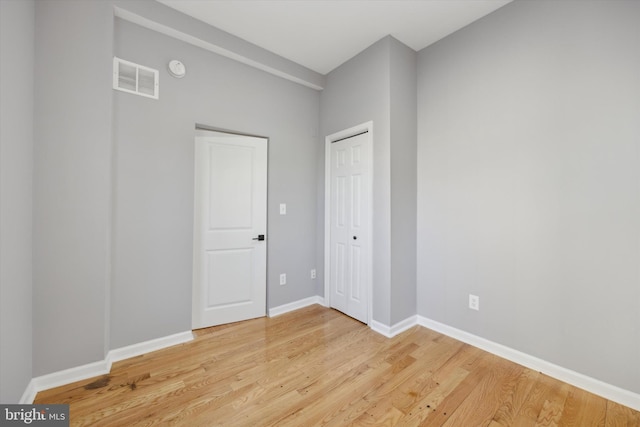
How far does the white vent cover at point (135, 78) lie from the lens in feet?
6.79

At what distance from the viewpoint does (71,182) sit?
180cm

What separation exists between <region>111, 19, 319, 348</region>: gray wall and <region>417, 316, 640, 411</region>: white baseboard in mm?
1937

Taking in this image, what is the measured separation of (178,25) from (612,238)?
3752 millimetres

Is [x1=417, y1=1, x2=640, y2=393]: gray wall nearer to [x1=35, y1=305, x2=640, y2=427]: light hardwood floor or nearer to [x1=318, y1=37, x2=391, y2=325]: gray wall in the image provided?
[x1=35, y1=305, x2=640, y2=427]: light hardwood floor

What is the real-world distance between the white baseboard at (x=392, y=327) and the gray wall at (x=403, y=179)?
4cm

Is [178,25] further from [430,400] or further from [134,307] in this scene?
[430,400]

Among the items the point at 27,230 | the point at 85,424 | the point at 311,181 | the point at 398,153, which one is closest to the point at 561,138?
the point at 398,153

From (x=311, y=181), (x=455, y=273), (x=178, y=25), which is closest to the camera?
(x=178, y=25)

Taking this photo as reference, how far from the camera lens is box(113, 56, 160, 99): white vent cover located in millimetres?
2070

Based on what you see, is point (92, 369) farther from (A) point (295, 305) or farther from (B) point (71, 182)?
(A) point (295, 305)

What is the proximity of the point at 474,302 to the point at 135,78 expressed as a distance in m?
3.62

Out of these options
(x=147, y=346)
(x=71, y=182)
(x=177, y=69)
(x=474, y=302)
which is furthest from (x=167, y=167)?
(x=474, y=302)

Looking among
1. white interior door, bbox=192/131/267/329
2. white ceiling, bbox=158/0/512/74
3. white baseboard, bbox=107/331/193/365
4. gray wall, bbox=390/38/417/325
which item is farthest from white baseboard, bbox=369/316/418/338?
white ceiling, bbox=158/0/512/74

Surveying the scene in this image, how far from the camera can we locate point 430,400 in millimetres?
1654
